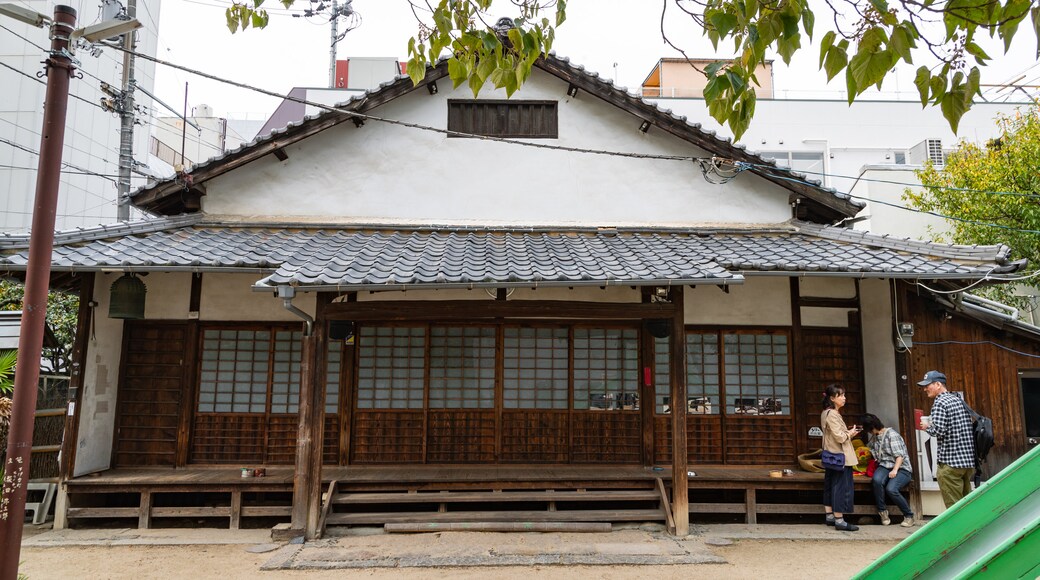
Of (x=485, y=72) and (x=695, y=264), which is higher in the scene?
(x=485, y=72)

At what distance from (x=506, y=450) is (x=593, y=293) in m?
2.72

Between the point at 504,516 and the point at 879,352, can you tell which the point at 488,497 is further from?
the point at 879,352

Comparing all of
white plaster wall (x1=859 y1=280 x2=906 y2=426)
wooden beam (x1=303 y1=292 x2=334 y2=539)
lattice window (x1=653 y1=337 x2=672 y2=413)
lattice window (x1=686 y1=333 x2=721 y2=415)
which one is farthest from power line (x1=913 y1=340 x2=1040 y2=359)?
wooden beam (x1=303 y1=292 x2=334 y2=539)

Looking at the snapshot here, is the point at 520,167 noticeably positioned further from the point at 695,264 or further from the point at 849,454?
the point at 849,454

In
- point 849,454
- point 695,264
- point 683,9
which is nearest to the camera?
point 683,9

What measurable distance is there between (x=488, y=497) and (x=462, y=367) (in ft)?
6.72

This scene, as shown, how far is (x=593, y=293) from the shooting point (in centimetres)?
948

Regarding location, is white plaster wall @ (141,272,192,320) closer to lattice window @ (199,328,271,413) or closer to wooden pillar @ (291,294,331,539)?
lattice window @ (199,328,271,413)

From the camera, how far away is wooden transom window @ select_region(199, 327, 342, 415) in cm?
945

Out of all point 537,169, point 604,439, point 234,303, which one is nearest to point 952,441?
point 604,439

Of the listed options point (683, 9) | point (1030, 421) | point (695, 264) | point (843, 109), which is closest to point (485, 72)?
point (683, 9)

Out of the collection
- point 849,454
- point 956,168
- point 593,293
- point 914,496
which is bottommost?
point 914,496

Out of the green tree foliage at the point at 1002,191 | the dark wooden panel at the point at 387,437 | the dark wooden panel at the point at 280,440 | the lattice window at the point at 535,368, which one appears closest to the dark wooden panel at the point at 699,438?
the lattice window at the point at 535,368

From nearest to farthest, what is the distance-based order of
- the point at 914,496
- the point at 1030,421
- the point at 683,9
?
the point at 683,9
the point at 914,496
the point at 1030,421
